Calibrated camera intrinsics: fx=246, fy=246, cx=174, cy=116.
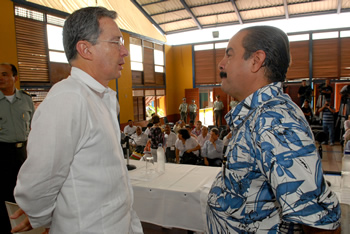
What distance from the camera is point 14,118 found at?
281cm

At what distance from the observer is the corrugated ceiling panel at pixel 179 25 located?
46.2 ft

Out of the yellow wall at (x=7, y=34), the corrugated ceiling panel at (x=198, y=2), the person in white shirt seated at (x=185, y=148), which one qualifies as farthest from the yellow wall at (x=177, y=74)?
the person in white shirt seated at (x=185, y=148)

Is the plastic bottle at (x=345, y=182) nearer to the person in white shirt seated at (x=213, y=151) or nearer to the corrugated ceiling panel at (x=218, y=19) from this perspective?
the person in white shirt seated at (x=213, y=151)

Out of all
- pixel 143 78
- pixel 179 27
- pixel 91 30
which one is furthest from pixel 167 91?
pixel 91 30


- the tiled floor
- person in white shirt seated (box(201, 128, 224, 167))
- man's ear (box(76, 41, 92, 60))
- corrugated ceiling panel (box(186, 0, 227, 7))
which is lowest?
the tiled floor

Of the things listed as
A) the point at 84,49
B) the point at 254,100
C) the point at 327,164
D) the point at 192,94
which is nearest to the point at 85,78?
the point at 84,49

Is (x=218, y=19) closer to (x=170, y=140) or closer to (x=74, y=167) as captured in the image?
(x=170, y=140)

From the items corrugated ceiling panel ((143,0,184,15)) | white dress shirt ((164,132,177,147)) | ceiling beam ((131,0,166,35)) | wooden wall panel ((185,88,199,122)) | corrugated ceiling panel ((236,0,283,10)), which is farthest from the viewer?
wooden wall panel ((185,88,199,122))

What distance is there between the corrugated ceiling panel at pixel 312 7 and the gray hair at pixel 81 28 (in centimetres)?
1338

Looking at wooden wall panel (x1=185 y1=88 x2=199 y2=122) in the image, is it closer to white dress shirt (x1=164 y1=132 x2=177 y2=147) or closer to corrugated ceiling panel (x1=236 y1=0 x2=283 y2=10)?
corrugated ceiling panel (x1=236 y1=0 x2=283 y2=10)

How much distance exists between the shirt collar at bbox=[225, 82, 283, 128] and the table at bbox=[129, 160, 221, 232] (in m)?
1.36

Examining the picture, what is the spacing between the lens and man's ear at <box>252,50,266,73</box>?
985 millimetres

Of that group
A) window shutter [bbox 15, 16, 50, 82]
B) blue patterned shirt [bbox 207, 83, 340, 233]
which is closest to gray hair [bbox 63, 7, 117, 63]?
blue patterned shirt [bbox 207, 83, 340, 233]

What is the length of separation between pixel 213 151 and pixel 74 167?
14.8ft
